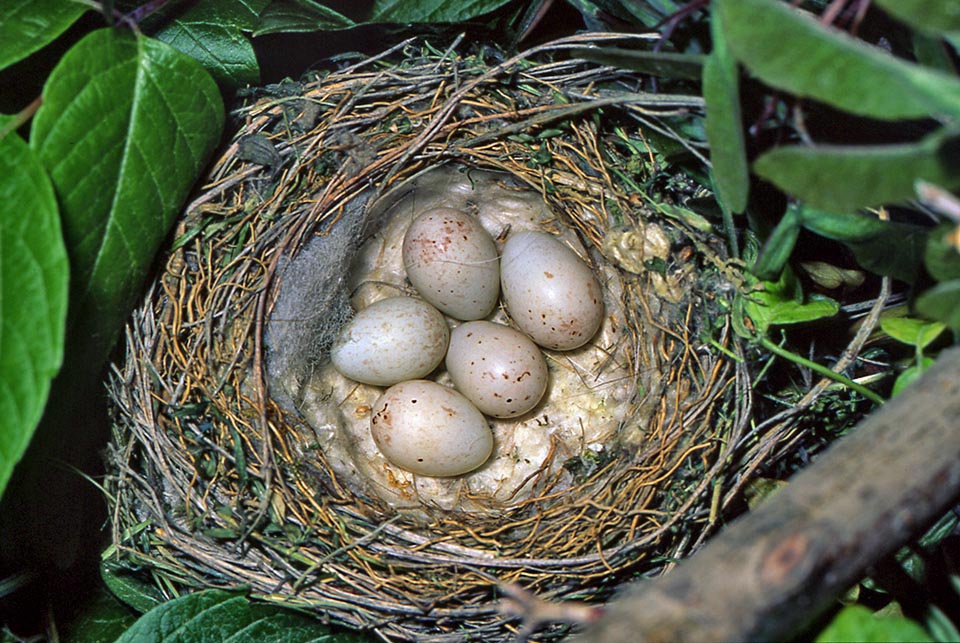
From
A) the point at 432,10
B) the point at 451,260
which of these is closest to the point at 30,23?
the point at 432,10

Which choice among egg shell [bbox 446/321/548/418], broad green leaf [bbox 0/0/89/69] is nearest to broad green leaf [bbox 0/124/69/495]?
broad green leaf [bbox 0/0/89/69]

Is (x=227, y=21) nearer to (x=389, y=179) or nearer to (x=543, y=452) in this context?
(x=389, y=179)

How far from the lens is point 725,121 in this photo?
810 millimetres

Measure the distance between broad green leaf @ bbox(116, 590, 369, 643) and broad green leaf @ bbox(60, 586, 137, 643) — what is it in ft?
0.50

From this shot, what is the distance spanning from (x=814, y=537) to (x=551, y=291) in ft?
2.51

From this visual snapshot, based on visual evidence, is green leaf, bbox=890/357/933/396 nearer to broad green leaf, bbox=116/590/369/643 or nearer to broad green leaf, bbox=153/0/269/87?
broad green leaf, bbox=116/590/369/643

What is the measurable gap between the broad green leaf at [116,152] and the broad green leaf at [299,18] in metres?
0.13

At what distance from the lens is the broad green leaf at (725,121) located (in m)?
0.78

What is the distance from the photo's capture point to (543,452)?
1.47 meters

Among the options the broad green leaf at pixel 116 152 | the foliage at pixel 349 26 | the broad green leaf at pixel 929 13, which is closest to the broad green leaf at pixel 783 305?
the foliage at pixel 349 26

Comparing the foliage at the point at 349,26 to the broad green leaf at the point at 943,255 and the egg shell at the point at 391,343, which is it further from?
the egg shell at the point at 391,343

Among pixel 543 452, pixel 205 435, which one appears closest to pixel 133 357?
pixel 205 435

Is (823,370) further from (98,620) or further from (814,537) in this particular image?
(98,620)

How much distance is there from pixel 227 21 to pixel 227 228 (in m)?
0.31
